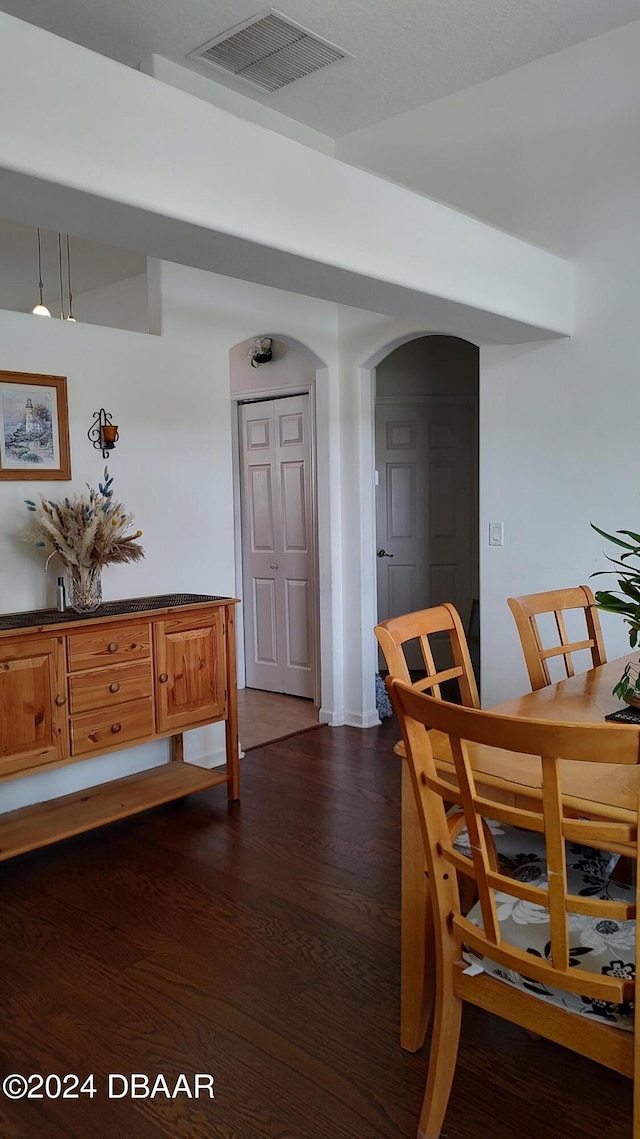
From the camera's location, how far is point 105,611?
10.5 ft

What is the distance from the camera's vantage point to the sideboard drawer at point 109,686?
3.01 m

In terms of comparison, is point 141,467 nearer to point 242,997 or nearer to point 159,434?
point 159,434

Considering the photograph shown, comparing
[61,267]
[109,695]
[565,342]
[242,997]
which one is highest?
[61,267]

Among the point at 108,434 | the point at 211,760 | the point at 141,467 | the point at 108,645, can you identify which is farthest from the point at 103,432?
the point at 211,760

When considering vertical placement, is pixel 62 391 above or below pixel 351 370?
below

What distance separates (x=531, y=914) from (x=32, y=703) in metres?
1.95

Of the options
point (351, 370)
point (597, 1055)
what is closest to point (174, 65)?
point (351, 370)

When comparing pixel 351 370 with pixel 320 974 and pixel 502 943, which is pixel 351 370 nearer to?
pixel 320 974

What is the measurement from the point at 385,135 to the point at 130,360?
83.5 inches

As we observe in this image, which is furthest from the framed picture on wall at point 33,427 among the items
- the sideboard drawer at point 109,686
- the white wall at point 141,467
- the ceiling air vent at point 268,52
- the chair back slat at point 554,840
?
the chair back slat at point 554,840

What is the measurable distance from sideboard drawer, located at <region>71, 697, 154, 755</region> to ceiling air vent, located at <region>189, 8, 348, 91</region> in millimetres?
2979

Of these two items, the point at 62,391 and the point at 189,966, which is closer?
the point at 189,966

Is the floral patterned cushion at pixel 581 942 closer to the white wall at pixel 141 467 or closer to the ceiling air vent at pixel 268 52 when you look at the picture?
the white wall at pixel 141 467

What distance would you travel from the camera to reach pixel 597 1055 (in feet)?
4.58
